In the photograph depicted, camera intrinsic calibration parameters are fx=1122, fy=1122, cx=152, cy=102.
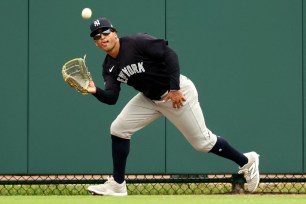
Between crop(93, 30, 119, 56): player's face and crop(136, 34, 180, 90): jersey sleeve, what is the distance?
193mm

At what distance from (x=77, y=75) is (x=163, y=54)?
2.38 ft

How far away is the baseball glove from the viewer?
8922 mm

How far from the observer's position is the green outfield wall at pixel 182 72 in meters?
10.9

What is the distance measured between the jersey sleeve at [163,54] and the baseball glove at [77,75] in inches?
20.0

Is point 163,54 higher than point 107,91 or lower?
A: higher

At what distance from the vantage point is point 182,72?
11.0 meters

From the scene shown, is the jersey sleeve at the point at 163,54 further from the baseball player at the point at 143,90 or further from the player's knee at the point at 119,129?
the player's knee at the point at 119,129

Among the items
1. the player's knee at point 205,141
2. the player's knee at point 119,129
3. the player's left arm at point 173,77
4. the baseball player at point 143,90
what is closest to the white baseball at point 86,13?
the baseball player at point 143,90

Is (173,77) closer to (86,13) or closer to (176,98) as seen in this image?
(176,98)

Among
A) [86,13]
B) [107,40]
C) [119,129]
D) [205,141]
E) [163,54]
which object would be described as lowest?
[205,141]

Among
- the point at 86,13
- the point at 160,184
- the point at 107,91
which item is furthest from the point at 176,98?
the point at 160,184

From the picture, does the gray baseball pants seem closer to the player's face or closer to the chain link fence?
the player's face
